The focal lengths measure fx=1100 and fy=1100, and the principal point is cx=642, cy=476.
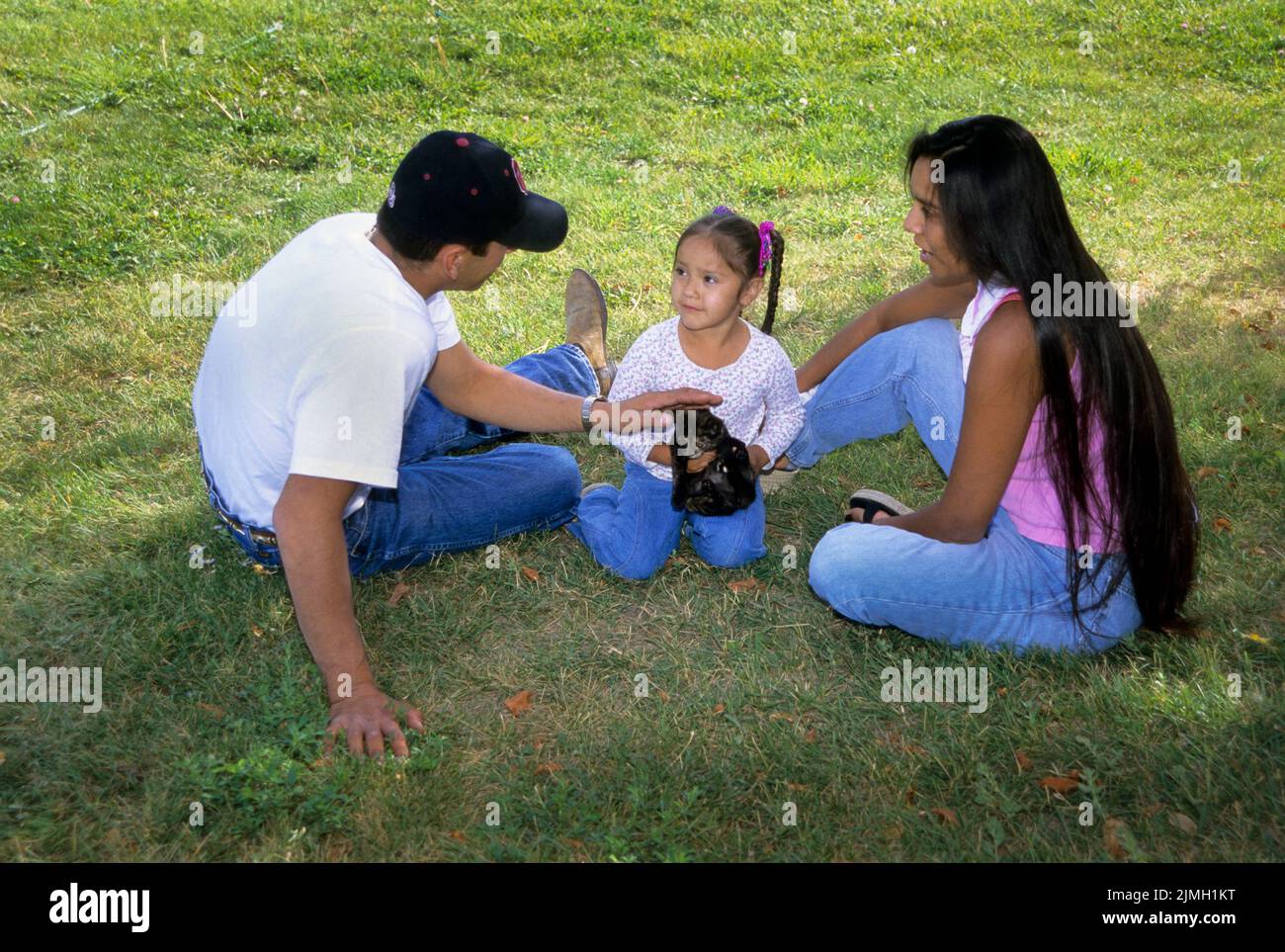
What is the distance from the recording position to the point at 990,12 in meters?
11.0

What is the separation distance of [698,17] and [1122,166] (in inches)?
175

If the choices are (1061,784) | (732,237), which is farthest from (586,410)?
(1061,784)

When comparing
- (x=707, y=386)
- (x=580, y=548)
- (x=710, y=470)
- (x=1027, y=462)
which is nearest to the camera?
(x=1027, y=462)

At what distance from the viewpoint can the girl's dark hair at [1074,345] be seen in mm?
3172

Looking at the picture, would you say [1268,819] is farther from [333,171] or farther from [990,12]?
[990,12]

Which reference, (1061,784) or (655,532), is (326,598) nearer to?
(655,532)

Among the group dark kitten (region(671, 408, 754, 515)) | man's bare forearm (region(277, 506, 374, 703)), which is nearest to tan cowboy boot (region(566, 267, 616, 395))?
dark kitten (region(671, 408, 754, 515))

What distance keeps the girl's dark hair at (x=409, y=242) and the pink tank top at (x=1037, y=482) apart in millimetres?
1555

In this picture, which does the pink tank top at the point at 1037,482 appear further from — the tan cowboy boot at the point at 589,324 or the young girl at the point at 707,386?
the tan cowboy boot at the point at 589,324

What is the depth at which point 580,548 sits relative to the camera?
4.30 metres

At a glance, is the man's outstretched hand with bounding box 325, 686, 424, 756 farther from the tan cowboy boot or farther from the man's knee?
the tan cowboy boot

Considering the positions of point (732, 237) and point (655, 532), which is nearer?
point (732, 237)

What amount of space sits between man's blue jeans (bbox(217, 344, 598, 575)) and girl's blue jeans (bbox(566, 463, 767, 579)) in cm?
25

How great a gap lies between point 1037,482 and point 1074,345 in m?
0.48
